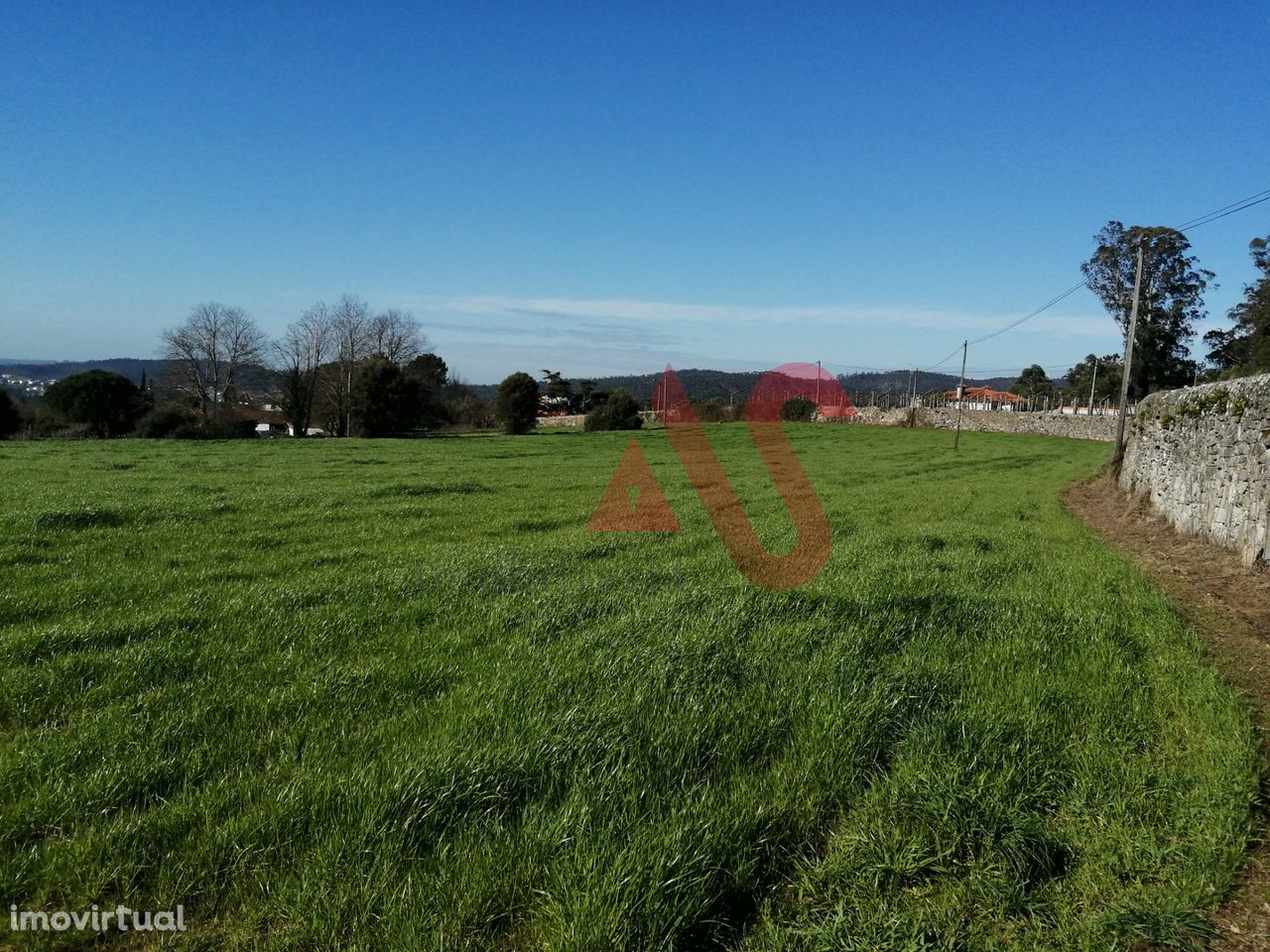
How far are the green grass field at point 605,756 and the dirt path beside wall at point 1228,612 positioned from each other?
0.14 m

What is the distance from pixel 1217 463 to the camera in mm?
10555

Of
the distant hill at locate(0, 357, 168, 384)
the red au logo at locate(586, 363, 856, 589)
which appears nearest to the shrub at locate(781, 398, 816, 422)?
the red au logo at locate(586, 363, 856, 589)

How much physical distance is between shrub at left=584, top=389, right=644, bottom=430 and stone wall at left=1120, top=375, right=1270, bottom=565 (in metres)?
44.5

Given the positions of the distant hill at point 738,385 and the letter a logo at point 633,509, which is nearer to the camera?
the letter a logo at point 633,509

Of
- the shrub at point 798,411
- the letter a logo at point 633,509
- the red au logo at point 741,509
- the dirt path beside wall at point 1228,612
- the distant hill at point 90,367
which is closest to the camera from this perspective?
the dirt path beside wall at point 1228,612

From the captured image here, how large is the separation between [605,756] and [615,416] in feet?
179

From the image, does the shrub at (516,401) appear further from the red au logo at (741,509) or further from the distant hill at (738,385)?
the red au logo at (741,509)

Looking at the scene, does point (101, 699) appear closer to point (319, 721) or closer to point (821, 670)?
→ point (319, 721)

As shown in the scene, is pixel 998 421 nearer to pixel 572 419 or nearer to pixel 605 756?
pixel 572 419

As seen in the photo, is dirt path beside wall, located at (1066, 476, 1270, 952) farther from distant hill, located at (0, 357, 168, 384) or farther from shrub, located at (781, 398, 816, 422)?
distant hill, located at (0, 357, 168, 384)

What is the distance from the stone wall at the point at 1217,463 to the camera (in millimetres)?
9055

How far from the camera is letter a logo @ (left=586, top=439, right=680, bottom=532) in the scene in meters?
11.2

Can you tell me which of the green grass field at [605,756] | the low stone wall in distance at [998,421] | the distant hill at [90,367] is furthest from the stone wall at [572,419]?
the distant hill at [90,367]

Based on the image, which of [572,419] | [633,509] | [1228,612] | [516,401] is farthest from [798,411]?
[1228,612]
